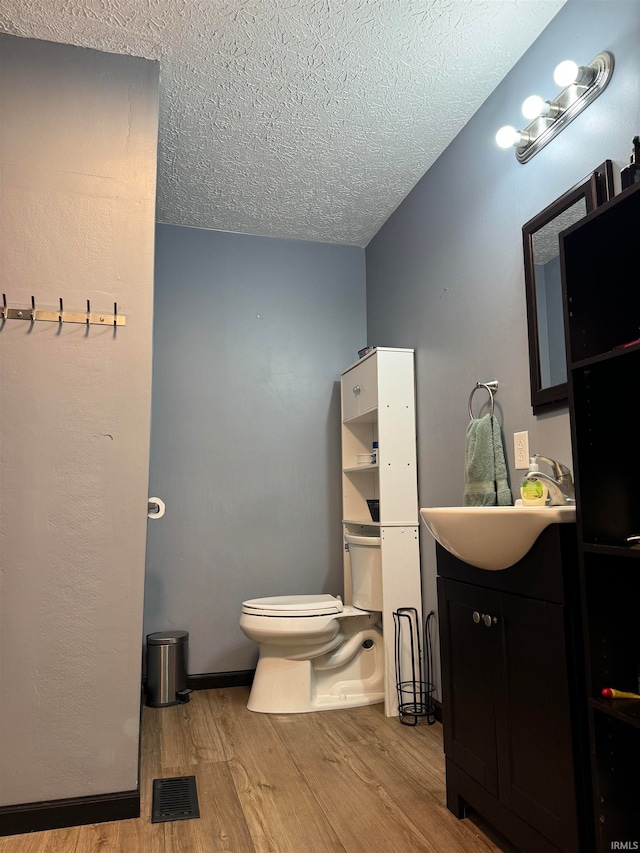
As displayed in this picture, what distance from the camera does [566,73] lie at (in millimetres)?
1850

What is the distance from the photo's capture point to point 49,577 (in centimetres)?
191

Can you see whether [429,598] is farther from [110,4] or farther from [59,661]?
[110,4]

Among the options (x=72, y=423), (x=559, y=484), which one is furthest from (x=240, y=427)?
(x=559, y=484)

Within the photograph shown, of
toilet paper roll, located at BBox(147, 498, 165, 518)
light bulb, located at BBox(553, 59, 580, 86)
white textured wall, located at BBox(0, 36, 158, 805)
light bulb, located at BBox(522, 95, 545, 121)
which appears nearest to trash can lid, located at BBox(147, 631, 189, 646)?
toilet paper roll, located at BBox(147, 498, 165, 518)

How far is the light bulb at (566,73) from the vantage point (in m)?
1.83

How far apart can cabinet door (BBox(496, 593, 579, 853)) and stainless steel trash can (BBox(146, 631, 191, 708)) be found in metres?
1.81

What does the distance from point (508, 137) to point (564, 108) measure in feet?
0.72

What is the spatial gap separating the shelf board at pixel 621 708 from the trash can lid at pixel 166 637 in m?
2.14

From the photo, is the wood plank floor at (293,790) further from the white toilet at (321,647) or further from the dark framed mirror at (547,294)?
the dark framed mirror at (547,294)

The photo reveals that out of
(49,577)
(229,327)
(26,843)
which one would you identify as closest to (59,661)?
(49,577)

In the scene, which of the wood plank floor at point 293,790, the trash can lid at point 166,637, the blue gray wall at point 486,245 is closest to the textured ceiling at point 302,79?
the blue gray wall at point 486,245

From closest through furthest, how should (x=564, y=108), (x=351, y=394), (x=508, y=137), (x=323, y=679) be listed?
(x=564, y=108), (x=508, y=137), (x=323, y=679), (x=351, y=394)

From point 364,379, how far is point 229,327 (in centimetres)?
85

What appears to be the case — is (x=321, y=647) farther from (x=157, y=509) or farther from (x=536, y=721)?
(x=536, y=721)
